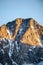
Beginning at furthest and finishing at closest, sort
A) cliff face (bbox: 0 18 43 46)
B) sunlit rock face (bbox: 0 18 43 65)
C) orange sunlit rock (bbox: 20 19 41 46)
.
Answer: orange sunlit rock (bbox: 20 19 41 46)
cliff face (bbox: 0 18 43 46)
sunlit rock face (bbox: 0 18 43 65)

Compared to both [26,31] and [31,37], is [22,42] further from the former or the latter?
[26,31]

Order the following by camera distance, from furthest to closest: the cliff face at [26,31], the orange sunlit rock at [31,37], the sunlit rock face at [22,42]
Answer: the orange sunlit rock at [31,37] → the cliff face at [26,31] → the sunlit rock face at [22,42]

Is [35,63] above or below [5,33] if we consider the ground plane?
below

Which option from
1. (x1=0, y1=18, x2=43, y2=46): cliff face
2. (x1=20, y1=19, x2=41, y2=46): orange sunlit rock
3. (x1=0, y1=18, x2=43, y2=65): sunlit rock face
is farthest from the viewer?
(x1=20, y1=19, x2=41, y2=46): orange sunlit rock

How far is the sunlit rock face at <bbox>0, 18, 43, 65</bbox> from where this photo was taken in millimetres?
124338

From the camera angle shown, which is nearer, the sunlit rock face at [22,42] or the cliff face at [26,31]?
the sunlit rock face at [22,42]

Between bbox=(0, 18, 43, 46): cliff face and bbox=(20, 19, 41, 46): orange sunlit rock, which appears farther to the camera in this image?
bbox=(20, 19, 41, 46): orange sunlit rock

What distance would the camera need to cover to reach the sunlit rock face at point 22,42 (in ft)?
408

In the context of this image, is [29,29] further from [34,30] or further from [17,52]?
[17,52]

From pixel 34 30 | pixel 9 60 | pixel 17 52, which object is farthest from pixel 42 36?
pixel 9 60

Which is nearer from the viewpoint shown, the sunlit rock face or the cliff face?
the sunlit rock face

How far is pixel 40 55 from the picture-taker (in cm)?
14225

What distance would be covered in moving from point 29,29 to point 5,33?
15151 millimetres

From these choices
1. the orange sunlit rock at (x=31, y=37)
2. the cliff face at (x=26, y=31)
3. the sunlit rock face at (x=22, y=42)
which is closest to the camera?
the sunlit rock face at (x=22, y=42)
